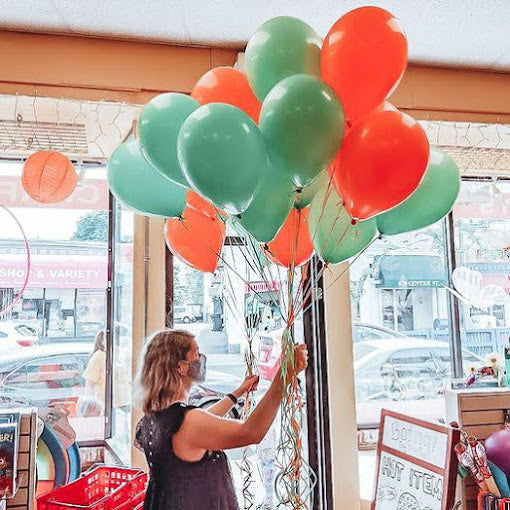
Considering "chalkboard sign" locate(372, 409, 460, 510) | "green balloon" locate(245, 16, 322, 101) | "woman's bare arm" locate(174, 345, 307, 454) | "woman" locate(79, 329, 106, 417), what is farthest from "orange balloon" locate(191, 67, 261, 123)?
Answer: "woman" locate(79, 329, 106, 417)

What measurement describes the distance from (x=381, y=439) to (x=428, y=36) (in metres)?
2.08

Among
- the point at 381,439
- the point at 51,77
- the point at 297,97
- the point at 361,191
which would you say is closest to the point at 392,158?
the point at 361,191

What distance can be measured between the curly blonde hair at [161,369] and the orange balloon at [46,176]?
1.17m

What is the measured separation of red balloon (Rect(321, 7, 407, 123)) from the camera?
A: 1.31m

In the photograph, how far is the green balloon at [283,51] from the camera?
4.68 feet

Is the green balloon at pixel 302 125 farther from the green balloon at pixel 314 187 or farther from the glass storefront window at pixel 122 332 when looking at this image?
the glass storefront window at pixel 122 332

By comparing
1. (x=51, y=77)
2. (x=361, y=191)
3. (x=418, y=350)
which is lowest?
(x=418, y=350)

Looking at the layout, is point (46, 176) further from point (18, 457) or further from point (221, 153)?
point (221, 153)

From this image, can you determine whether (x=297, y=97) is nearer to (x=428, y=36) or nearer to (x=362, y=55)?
(x=362, y=55)

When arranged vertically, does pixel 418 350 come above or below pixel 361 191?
below

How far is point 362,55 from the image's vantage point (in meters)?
1.31

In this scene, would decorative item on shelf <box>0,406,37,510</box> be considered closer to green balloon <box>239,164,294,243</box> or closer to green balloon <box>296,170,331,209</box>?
green balloon <box>239,164,294,243</box>

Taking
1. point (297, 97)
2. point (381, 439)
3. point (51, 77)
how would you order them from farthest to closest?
1. point (51, 77)
2. point (381, 439)
3. point (297, 97)

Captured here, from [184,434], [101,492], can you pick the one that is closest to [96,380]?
[101,492]
